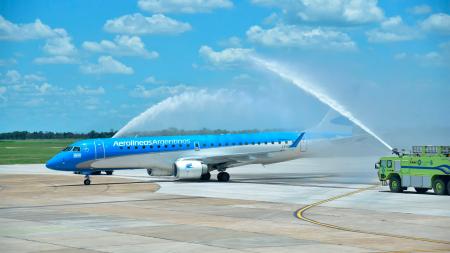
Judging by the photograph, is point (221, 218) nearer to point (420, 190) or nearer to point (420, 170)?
point (420, 170)

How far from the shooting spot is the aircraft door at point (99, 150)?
54156mm

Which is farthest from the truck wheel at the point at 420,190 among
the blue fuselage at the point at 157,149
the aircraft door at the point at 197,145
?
the aircraft door at the point at 197,145

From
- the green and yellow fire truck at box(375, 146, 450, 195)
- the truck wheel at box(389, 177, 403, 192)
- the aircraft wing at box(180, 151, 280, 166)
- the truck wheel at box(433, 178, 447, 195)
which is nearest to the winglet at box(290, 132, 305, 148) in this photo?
the aircraft wing at box(180, 151, 280, 166)

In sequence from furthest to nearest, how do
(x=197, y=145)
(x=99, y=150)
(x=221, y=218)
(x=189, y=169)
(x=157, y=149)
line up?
(x=197, y=145) < (x=157, y=149) < (x=189, y=169) < (x=99, y=150) < (x=221, y=218)

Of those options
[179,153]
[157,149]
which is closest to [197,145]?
[179,153]

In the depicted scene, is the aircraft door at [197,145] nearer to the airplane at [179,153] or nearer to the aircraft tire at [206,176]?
the airplane at [179,153]

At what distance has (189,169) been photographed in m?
55.4

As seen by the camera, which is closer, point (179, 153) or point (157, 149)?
point (157, 149)

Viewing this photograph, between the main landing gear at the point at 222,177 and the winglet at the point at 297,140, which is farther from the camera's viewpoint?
the winglet at the point at 297,140

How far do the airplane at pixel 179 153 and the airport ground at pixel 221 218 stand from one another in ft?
6.81

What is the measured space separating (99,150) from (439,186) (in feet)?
78.9

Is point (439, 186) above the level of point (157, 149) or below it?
below

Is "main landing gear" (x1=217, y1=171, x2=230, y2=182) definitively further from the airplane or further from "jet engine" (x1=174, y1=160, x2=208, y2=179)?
"jet engine" (x1=174, y1=160, x2=208, y2=179)

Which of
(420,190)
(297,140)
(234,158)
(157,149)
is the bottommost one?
(420,190)
